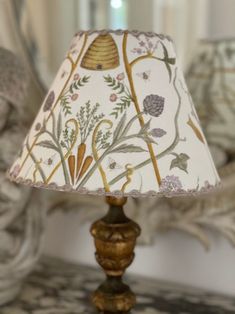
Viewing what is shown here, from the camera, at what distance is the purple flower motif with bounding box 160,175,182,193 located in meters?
0.57

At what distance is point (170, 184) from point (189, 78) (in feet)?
1.22

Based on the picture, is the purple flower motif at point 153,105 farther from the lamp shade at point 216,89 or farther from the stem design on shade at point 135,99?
the lamp shade at point 216,89

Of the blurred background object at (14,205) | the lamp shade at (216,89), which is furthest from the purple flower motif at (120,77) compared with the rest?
the lamp shade at (216,89)

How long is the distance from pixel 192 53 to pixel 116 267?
42cm

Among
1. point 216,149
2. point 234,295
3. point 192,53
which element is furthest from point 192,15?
point 234,295

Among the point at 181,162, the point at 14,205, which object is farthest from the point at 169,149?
the point at 14,205

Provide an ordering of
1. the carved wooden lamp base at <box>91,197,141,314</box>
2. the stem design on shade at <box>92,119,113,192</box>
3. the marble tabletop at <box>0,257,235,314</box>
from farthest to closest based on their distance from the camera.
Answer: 1. the marble tabletop at <box>0,257,235,314</box>
2. the carved wooden lamp base at <box>91,197,141,314</box>
3. the stem design on shade at <box>92,119,113,192</box>

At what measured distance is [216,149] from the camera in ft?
2.79

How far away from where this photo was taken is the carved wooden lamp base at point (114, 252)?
67 cm

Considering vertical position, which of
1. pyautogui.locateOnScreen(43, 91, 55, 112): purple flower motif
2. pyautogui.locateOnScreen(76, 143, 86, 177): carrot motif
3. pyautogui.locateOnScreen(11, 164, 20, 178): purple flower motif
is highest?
pyautogui.locateOnScreen(43, 91, 55, 112): purple flower motif

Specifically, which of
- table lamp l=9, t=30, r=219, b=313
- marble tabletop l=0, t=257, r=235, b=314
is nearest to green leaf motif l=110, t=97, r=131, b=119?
table lamp l=9, t=30, r=219, b=313

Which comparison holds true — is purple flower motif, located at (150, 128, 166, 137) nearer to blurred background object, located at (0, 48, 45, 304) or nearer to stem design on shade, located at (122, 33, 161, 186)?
stem design on shade, located at (122, 33, 161, 186)

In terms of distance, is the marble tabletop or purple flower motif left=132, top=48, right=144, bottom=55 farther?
the marble tabletop

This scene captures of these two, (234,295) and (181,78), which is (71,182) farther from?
(234,295)
